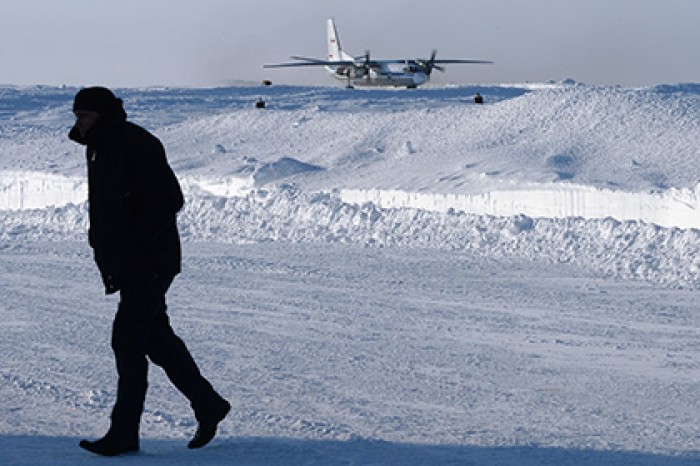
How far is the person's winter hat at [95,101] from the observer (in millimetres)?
4934

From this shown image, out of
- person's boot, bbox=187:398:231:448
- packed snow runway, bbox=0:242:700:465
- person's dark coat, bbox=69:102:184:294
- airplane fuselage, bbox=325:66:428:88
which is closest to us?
person's dark coat, bbox=69:102:184:294

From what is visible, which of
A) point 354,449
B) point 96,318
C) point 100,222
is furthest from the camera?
point 96,318

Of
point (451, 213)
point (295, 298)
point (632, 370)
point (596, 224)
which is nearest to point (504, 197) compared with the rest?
point (451, 213)

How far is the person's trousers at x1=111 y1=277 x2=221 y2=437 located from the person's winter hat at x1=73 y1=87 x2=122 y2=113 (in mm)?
666

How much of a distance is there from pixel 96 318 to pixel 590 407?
448cm

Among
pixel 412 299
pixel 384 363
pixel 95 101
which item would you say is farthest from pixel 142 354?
pixel 412 299

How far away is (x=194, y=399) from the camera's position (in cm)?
527

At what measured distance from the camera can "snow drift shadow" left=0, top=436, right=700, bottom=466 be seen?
5.08 metres

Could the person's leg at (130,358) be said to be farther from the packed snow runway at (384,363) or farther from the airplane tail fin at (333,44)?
the airplane tail fin at (333,44)

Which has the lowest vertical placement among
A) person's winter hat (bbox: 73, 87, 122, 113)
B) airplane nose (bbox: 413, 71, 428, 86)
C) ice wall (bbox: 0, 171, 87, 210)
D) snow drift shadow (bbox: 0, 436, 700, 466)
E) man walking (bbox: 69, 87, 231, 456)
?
ice wall (bbox: 0, 171, 87, 210)

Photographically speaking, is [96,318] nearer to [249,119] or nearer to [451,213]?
[451,213]

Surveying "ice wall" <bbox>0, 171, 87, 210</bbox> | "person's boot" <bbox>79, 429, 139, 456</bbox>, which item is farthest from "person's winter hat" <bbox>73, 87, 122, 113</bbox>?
"ice wall" <bbox>0, 171, 87, 210</bbox>

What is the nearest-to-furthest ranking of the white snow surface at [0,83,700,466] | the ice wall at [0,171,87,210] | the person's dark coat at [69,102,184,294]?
1. the person's dark coat at [69,102,184,294]
2. the white snow surface at [0,83,700,466]
3. the ice wall at [0,171,87,210]

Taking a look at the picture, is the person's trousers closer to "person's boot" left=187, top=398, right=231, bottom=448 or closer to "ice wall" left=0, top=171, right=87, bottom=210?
"person's boot" left=187, top=398, right=231, bottom=448
